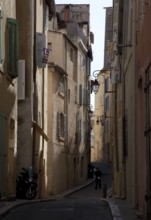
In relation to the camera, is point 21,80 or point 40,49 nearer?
point 21,80

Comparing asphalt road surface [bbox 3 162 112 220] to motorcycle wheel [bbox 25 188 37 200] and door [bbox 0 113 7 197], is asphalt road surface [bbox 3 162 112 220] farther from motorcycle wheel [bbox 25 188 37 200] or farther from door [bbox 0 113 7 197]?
motorcycle wheel [bbox 25 188 37 200]

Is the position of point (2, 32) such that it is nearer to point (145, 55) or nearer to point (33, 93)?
point (145, 55)

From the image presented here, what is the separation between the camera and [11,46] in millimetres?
20484

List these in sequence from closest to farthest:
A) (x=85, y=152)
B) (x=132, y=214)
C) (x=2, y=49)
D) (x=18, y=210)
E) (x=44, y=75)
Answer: (x=132, y=214)
(x=18, y=210)
(x=2, y=49)
(x=44, y=75)
(x=85, y=152)

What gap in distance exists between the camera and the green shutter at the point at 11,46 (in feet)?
66.2

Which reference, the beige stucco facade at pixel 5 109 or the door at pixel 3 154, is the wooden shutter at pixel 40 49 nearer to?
the beige stucco facade at pixel 5 109

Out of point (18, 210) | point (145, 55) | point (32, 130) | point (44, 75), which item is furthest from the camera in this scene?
point (44, 75)

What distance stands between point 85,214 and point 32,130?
1181 centimetres

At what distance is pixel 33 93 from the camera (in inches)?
1113

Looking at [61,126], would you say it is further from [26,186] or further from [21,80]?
[26,186]

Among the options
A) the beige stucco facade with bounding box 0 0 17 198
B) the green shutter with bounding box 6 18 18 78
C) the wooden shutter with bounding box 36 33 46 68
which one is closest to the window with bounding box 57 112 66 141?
the wooden shutter with bounding box 36 33 46 68

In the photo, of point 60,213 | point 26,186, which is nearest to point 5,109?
point 60,213

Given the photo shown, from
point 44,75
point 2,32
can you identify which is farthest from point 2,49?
point 44,75

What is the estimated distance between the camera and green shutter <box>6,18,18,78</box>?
20.2 m
